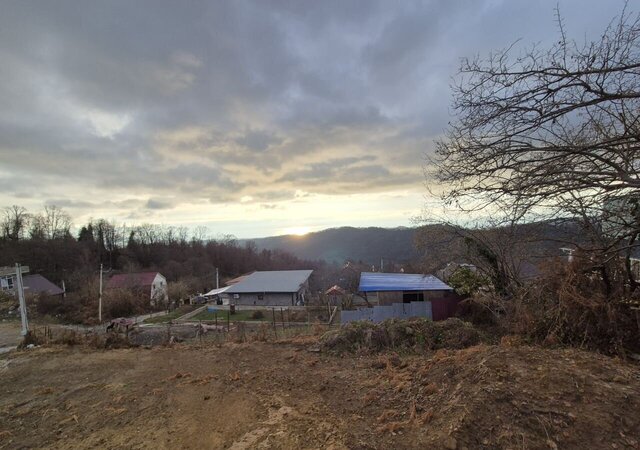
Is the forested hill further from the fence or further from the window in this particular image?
the fence

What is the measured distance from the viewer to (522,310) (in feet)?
20.4

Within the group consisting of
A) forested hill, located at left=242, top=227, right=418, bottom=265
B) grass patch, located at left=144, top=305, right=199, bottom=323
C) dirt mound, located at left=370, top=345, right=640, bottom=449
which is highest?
forested hill, located at left=242, top=227, right=418, bottom=265

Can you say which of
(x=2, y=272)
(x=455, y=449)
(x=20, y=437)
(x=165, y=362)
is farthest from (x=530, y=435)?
(x=2, y=272)

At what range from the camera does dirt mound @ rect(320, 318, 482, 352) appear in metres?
7.57

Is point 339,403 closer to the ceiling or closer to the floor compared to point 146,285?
closer to the ceiling

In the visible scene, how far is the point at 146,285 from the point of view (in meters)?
42.8

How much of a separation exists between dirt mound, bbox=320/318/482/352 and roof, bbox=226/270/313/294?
2617cm

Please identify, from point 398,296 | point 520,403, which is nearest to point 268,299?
point 398,296

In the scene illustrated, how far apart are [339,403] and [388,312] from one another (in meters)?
10.6

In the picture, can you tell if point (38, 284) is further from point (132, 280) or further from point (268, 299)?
point (268, 299)

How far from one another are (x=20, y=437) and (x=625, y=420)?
7182 mm

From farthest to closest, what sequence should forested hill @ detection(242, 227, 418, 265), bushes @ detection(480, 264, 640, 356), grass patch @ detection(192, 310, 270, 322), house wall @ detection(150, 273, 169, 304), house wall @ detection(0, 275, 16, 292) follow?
forested hill @ detection(242, 227, 418, 265), house wall @ detection(150, 273, 169, 304), house wall @ detection(0, 275, 16, 292), grass patch @ detection(192, 310, 270, 322), bushes @ detection(480, 264, 640, 356)

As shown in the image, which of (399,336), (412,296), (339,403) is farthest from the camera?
(412,296)

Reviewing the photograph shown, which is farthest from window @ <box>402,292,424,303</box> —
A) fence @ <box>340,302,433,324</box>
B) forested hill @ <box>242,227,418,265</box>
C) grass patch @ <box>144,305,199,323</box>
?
forested hill @ <box>242,227,418,265</box>
